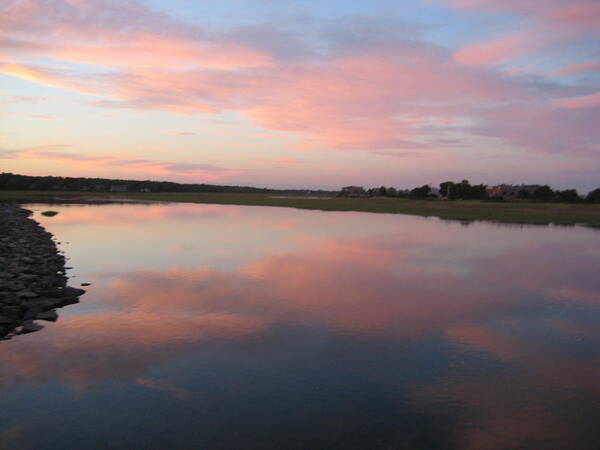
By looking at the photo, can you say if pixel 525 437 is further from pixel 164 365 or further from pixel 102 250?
pixel 102 250

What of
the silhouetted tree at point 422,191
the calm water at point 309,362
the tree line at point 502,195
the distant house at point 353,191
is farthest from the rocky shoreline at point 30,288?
the distant house at point 353,191

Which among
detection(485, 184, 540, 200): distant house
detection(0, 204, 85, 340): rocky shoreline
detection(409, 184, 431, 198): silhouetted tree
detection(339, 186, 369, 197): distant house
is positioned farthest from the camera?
detection(339, 186, 369, 197): distant house

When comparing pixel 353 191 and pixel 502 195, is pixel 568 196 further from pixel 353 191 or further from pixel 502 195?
pixel 353 191

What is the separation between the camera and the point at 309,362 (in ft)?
33.9

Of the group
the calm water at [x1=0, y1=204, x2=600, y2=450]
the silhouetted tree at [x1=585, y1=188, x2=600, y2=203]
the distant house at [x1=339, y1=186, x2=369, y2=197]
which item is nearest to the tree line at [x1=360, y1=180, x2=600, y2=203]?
the silhouetted tree at [x1=585, y1=188, x2=600, y2=203]

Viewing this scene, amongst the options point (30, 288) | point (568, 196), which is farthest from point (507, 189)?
point (30, 288)

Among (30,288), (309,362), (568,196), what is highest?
(568,196)

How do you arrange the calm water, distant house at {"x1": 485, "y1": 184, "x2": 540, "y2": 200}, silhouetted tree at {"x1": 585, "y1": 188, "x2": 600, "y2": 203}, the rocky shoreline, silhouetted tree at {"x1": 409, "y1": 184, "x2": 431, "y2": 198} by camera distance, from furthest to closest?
distant house at {"x1": 485, "y1": 184, "x2": 540, "y2": 200}
silhouetted tree at {"x1": 409, "y1": 184, "x2": 431, "y2": 198}
silhouetted tree at {"x1": 585, "y1": 188, "x2": 600, "y2": 203}
the rocky shoreline
the calm water

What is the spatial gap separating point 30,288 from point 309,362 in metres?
11.6

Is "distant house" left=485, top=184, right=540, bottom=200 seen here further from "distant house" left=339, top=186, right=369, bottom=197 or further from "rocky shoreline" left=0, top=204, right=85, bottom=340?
"rocky shoreline" left=0, top=204, right=85, bottom=340

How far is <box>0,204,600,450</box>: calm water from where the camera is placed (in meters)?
7.47

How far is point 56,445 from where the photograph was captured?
694 centimetres

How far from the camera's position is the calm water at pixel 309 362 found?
747cm

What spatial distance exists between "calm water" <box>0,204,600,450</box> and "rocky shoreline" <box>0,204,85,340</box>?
2.26ft
